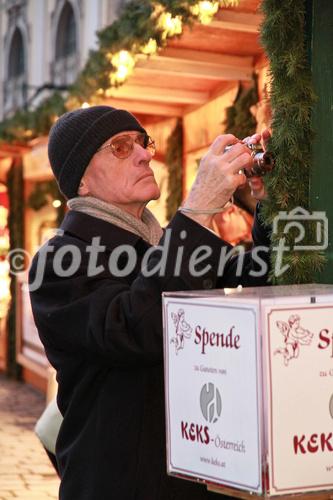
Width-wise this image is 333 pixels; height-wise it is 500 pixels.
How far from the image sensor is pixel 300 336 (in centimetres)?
178

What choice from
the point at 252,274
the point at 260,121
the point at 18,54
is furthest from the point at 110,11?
the point at 252,274

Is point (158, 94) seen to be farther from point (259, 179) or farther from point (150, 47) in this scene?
point (259, 179)

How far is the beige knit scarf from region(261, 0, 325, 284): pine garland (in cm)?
40

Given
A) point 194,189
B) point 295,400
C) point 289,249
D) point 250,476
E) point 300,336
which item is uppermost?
point 194,189

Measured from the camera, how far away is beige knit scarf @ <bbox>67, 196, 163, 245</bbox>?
8.22 ft

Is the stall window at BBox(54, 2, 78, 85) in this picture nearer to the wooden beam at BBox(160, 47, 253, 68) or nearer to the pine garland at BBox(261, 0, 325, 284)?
the wooden beam at BBox(160, 47, 253, 68)

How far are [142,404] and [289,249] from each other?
21.1 inches

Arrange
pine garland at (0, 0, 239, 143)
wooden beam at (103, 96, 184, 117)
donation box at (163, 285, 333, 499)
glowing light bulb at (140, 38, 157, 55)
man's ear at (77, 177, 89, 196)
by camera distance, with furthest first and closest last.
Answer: wooden beam at (103, 96, 184, 117) → glowing light bulb at (140, 38, 157, 55) → pine garland at (0, 0, 239, 143) → man's ear at (77, 177, 89, 196) → donation box at (163, 285, 333, 499)

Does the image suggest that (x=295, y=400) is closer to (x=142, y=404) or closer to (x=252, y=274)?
(x=142, y=404)

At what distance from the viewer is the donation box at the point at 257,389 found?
175 centimetres

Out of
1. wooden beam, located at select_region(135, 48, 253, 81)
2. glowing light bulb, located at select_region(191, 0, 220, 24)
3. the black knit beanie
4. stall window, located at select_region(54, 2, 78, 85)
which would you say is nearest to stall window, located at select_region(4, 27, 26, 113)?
stall window, located at select_region(54, 2, 78, 85)

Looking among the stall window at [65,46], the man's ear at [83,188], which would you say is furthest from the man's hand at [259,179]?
the stall window at [65,46]

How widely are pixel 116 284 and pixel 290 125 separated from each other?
1.90 ft

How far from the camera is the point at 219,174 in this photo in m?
2.13
